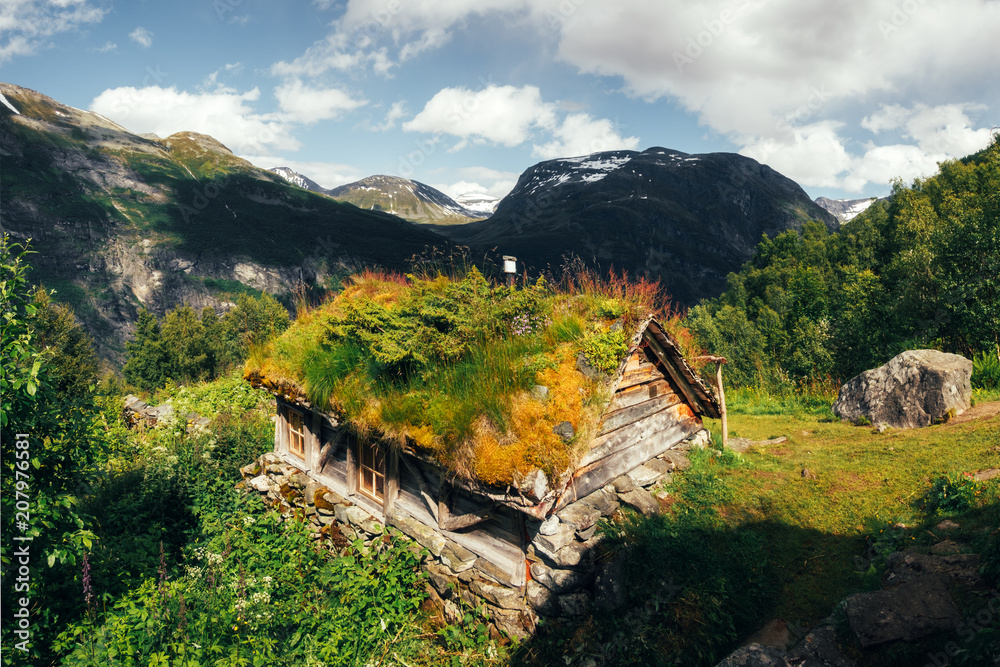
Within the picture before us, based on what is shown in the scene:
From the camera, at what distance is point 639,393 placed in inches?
313

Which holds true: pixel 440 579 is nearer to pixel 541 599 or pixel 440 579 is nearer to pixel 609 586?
pixel 541 599

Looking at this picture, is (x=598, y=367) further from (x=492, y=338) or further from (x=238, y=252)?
(x=238, y=252)

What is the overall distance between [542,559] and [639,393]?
3272 mm

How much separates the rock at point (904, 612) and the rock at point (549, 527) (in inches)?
122

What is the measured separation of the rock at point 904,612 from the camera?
4234 mm

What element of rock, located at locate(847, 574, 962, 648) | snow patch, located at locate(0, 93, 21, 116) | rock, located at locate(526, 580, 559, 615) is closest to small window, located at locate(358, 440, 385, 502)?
rock, located at locate(526, 580, 559, 615)

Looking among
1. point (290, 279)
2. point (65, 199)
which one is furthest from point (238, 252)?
point (65, 199)

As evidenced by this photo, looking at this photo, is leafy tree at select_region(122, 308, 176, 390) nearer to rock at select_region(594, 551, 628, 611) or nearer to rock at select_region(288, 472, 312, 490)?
rock at select_region(288, 472, 312, 490)

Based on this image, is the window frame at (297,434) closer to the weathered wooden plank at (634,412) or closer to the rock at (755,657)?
the weathered wooden plank at (634,412)

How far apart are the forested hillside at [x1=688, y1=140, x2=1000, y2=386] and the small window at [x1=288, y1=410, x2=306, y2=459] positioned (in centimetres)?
1619

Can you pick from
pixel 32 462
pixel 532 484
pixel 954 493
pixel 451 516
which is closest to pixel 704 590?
pixel 532 484

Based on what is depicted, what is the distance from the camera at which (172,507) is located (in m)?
10.3

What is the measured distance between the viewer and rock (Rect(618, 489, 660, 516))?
6.97 m

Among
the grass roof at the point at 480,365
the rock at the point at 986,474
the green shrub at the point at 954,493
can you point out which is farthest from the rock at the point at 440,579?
the rock at the point at 986,474
